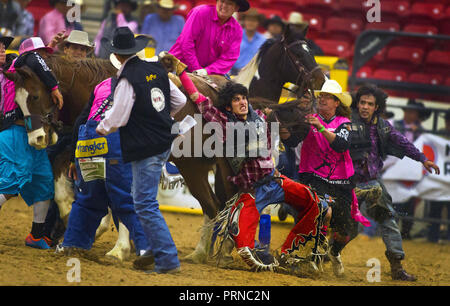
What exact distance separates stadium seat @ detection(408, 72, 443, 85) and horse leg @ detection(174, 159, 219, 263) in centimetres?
767

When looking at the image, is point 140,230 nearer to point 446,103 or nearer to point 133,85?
point 133,85

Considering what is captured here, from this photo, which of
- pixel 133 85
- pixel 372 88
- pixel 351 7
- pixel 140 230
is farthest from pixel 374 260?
pixel 351 7

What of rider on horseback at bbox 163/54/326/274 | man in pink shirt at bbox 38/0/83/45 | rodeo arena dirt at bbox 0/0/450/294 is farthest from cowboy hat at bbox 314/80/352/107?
man in pink shirt at bbox 38/0/83/45

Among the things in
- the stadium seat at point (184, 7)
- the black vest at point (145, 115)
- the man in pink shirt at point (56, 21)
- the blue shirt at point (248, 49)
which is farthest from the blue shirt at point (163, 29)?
the black vest at point (145, 115)

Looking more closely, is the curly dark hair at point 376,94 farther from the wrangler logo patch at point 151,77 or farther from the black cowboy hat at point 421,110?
the black cowboy hat at point 421,110

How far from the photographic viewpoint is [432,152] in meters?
10.2

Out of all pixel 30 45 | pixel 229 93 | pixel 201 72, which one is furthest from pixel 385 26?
pixel 30 45

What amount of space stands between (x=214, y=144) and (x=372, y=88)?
1.80 meters

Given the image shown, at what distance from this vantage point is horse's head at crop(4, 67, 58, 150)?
20.2 ft

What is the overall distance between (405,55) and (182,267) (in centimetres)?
905

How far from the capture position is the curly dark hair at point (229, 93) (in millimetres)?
6219

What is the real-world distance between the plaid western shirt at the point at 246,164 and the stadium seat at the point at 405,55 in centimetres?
820

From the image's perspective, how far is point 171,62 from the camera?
6184mm

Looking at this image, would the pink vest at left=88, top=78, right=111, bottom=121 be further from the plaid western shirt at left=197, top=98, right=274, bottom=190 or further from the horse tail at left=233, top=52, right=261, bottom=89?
the horse tail at left=233, top=52, right=261, bottom=89
